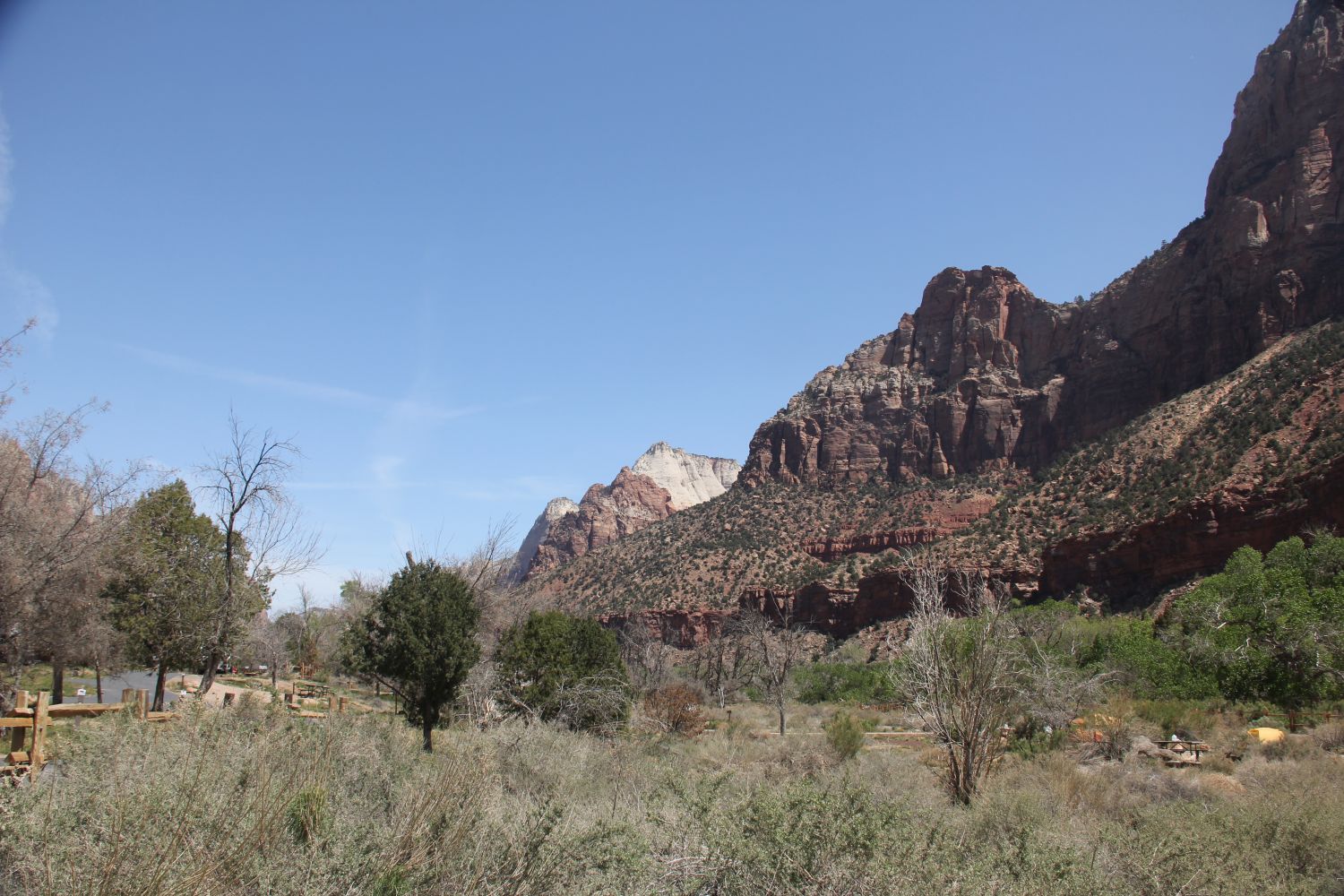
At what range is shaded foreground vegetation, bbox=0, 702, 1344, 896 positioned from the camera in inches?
221

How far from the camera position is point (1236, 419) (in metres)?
52.2

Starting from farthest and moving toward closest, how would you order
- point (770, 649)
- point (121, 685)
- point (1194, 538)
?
point (1194, 538) < point (770, 649) < point (121, 685)

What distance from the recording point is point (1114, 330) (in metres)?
88.8

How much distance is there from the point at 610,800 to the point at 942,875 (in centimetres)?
567

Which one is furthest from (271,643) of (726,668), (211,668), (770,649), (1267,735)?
(1267,735)

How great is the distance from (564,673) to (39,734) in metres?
13.5

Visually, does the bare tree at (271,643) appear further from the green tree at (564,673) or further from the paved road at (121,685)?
the green tree at (564,673)

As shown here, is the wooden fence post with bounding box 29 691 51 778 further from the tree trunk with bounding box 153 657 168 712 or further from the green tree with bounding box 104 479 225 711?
the tree trunk with bounding box 153 657 168 712

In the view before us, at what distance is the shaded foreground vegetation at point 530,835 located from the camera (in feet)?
18.4

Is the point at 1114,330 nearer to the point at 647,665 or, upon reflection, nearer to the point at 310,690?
the point at 647,665

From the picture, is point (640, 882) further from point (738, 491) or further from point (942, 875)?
point (738, 491)

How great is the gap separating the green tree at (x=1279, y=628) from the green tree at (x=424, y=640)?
78.6ft

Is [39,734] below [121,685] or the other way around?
the other way around

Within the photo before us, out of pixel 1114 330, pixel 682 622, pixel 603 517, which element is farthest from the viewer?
pixel 603 517
